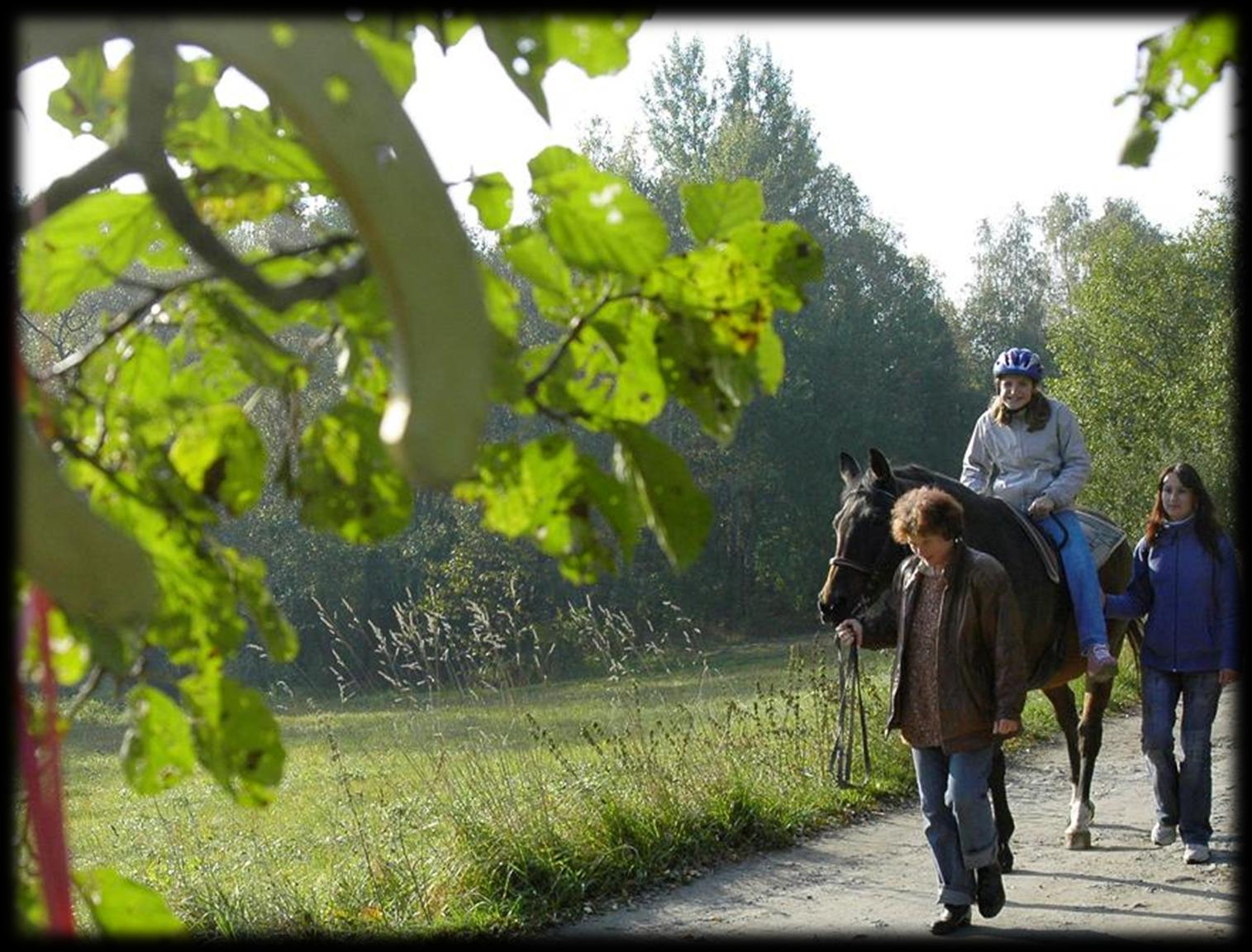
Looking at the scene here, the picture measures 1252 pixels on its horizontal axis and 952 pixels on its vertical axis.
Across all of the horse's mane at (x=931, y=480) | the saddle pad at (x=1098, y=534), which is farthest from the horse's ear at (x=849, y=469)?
the saddle pad at (x=1098, y=534)

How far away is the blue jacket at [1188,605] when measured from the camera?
8500 mm

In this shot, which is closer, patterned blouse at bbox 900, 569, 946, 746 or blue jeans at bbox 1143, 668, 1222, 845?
patterned blouse at bbox 900, 569, 946, 746

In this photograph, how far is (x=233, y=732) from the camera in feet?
5.78

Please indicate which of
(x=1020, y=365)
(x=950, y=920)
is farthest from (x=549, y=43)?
(x=1020, y=365)

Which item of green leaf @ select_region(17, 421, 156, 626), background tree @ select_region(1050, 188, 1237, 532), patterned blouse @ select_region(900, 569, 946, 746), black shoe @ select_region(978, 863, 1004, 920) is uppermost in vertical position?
background tree @ select_region(1050, 188, 1237, 532)

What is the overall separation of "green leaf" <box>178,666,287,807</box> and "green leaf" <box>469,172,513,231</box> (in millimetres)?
591

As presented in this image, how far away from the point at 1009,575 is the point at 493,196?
6.67 meters

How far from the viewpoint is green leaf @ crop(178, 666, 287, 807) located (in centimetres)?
175

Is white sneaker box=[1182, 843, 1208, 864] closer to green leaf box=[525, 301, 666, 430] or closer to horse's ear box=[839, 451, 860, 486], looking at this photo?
horse's ear box=[839, 451, 860, 486]

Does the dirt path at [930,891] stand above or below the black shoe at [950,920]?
below

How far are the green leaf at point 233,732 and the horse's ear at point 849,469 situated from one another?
684 centimetres

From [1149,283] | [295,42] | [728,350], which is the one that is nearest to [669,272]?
[728,350]

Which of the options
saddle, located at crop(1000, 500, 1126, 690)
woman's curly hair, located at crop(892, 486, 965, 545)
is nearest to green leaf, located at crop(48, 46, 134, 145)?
woman's curly hair, located at crop(892, 486, 965, 545)

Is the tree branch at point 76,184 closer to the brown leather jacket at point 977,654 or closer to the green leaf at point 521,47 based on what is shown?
the green leaf at point 521,47
